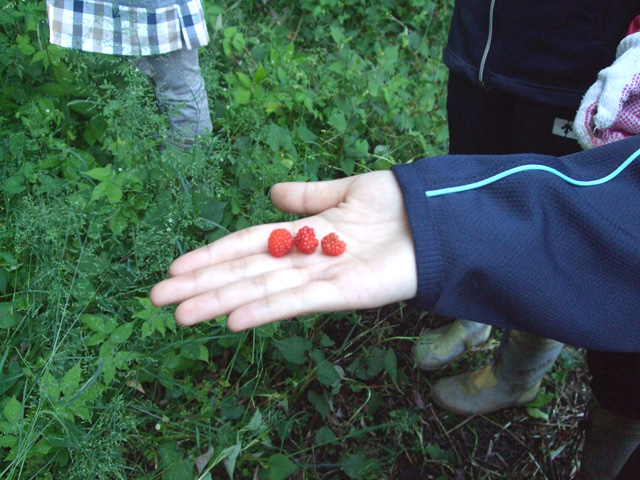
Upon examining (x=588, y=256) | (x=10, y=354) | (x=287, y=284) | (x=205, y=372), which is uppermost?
(x=588, y=256)

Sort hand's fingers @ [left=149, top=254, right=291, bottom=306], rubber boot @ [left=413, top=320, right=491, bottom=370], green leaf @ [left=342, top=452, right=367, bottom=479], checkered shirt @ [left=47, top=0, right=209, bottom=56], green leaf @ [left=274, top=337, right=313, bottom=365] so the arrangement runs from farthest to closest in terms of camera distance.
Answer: rubber boot @ [left=413, top=320, right=491, bottom=370], checkered shirt @ [left=47, top=0, right=209, bottom=56], green leaf @ [left=274, top=337, right=313, bottom=365], green leaf @ [left=342, top=452, right=367, bottom=479], hand's fingers @ [left=149, top=254, right=291, bottom=306]

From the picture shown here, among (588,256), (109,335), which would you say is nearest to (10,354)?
(109,335)

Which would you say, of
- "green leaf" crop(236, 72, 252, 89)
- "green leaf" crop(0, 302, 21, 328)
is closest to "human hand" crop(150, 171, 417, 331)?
"green leaf" crop(0, 302, 21, 328)

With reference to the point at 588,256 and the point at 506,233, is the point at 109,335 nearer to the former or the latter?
the point at 506,233

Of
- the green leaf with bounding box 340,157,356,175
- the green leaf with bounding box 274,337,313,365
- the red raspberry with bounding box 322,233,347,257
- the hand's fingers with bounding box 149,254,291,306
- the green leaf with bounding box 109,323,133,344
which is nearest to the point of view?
the hand's fingers with bounding box 149,254,291,306

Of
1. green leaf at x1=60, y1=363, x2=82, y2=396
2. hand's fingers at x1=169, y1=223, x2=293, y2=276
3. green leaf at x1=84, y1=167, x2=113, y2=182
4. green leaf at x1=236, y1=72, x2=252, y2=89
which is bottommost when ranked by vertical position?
green leaf at x1=60, y1=363, x2=82, y2=396

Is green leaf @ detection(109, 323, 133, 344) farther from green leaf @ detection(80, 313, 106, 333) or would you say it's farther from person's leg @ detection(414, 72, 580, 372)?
person's leg @ detection(414, 72, 580, 372)

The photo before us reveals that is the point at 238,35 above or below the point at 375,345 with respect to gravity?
above
